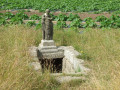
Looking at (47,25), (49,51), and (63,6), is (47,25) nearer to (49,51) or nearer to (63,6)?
(49,51)

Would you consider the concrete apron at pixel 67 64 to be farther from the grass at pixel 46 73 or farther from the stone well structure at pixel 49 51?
the grass at pixel 46 73

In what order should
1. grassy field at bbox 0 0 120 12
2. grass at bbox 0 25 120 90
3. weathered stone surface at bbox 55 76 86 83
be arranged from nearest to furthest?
grass at bbox 0 25 120 90 → weathered stone surface at bbox 55 76 86 83 → grassy field at bbox 0 0 120 12

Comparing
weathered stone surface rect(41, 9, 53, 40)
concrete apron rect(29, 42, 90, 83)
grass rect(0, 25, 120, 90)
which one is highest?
weathered stone surface rect(41, 9, 53, 40)

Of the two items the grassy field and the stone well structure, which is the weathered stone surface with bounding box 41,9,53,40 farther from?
the grassy field

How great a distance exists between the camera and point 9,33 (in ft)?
26.1

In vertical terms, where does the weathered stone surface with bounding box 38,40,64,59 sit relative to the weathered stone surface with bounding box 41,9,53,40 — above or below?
below

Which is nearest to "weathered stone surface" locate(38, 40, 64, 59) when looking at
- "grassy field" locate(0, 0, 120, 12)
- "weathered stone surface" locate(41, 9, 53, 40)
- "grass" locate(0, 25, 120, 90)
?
"weathered stone surface" locate(41, 9, 53, 40)

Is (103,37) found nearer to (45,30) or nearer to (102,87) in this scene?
(45,30)

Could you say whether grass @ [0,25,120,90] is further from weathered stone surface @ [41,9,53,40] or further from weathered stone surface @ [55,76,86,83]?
weathered stone surface @ [41,9,53,40]

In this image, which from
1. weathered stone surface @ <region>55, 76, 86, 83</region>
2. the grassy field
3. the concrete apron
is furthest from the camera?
the grassy field

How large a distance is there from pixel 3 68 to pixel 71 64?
3.80 m

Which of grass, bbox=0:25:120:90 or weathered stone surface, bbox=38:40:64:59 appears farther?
weathered stone surface, bbox=38:40:64:59

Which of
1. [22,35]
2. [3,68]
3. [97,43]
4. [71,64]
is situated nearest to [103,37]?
[97,43]

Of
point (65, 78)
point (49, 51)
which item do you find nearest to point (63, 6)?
point (49, 51)
